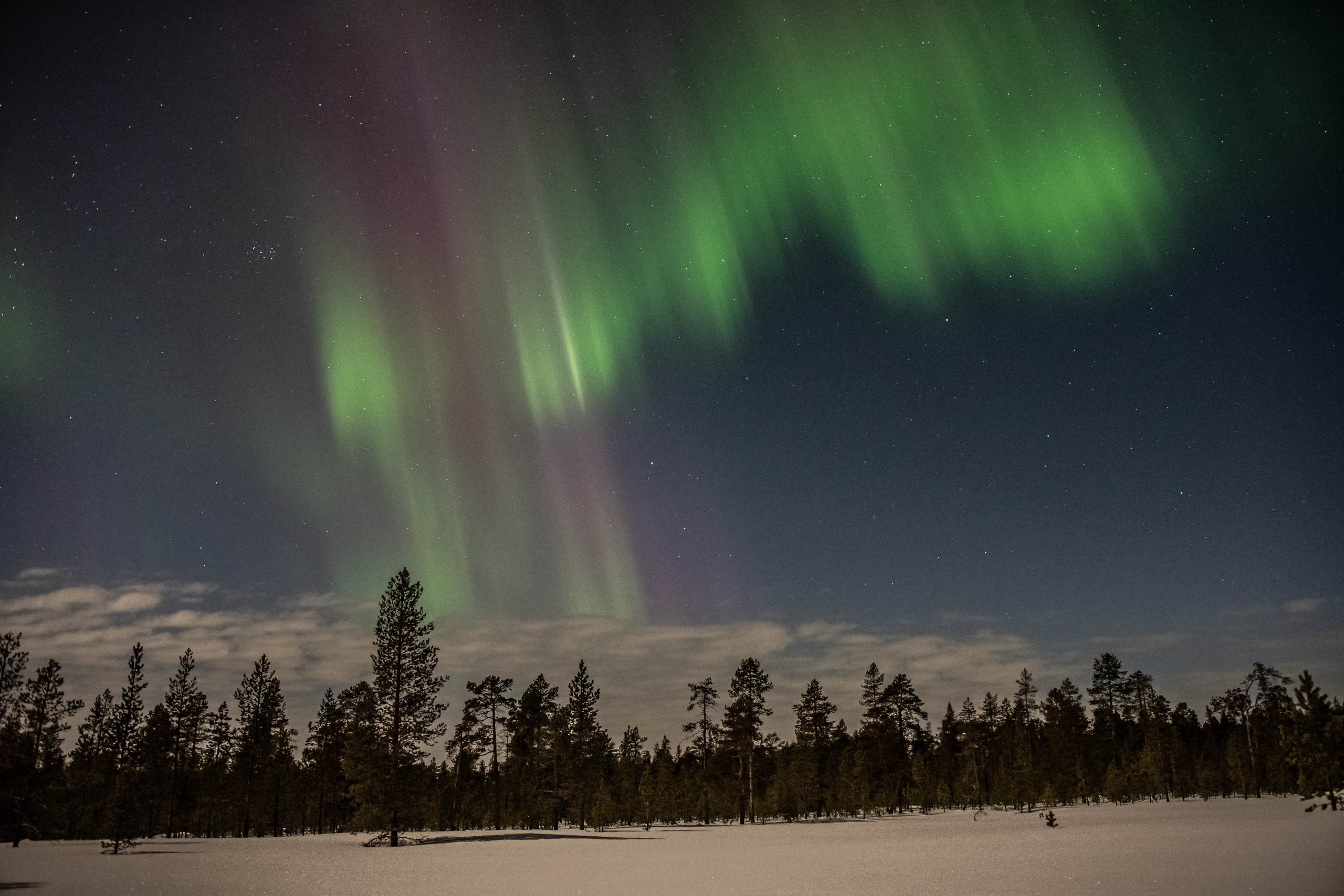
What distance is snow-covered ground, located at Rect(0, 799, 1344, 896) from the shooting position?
60.6ft

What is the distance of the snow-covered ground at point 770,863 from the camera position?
1848cm

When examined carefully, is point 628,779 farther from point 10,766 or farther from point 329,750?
point 10,766

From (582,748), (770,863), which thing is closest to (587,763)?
(582,748)

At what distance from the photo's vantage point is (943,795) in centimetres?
9250

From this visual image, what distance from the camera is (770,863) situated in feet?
84.6

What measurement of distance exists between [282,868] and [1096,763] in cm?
9777

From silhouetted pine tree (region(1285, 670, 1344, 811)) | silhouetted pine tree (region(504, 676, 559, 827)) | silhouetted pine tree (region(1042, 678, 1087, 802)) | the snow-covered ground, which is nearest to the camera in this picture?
the snow-covered ground

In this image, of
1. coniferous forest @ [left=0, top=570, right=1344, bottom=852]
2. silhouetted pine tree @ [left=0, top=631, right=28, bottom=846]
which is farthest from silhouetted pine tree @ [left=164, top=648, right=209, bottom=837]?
silhouetted pine tree @ [left=0, top=631, right=28, bottom=846]

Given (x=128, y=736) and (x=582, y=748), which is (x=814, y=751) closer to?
(x=582, y=748)

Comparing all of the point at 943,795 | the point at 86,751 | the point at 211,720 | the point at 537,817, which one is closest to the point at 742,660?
the point at 537,817

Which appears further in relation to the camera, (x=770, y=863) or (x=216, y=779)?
(x=216, y=779)

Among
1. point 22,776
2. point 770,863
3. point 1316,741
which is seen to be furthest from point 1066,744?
point 22,776

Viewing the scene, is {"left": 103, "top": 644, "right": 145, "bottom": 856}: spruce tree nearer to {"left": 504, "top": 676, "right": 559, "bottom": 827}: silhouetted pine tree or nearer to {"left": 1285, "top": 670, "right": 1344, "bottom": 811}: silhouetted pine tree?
Answer: {"left": 504, "top": 676, "right": 559, "bottom": 827}: silhouetted pine tree

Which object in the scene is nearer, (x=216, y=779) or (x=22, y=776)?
(x=22, y=776)
